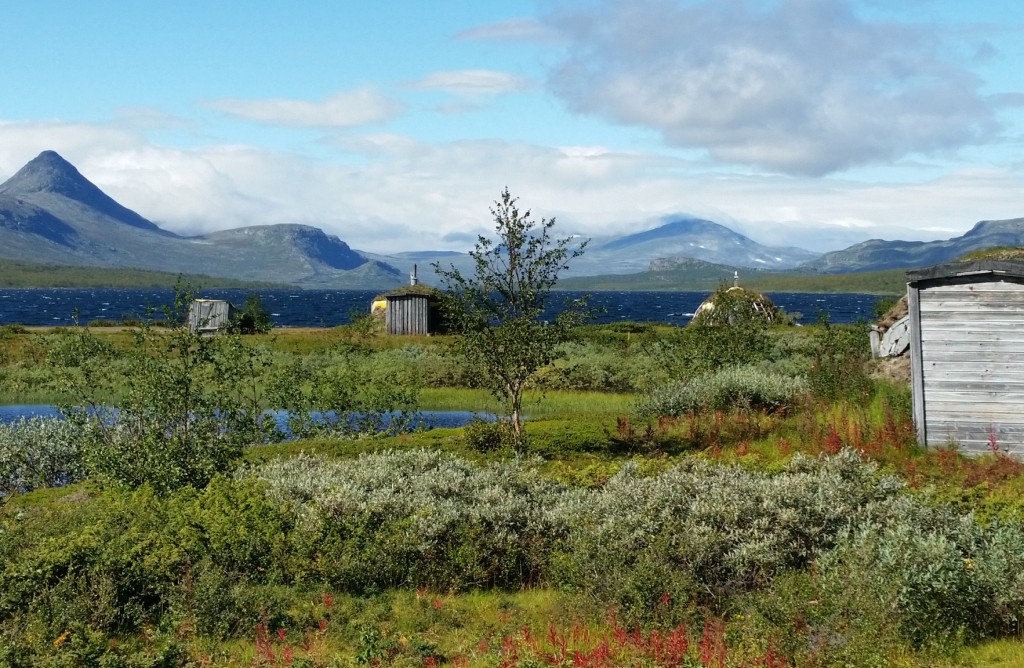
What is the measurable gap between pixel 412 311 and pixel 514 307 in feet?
117

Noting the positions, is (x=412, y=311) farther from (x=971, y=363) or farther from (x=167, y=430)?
(x=971, y=363)

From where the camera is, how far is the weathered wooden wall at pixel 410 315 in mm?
55341

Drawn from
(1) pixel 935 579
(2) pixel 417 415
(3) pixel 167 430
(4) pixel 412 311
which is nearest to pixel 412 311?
(4) pixel 412 311

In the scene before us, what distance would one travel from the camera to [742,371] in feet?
83.3

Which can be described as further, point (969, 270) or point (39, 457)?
point (39, 457)

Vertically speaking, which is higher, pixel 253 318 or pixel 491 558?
pixel 253 318

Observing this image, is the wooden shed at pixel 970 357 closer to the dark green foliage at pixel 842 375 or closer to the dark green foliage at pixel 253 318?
the dark green foliage at pixel 842 375

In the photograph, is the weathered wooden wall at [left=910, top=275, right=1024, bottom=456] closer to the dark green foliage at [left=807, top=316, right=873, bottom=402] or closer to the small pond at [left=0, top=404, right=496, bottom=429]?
the dark green foliage at [left=807, top=316, right=873, bottom=402]

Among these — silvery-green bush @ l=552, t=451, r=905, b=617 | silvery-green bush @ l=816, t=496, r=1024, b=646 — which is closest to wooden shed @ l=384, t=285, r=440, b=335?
silvery-green bush @ l=552, t=451, r=905, b=617

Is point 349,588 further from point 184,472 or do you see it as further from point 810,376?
point 810,376

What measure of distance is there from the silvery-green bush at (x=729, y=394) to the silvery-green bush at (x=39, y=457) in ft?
Result: 43.5

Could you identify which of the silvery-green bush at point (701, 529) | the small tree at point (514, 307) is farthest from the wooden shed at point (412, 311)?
the silvery-green bush at point (701, 529)

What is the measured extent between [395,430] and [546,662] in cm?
1655

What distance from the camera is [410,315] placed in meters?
55.5
